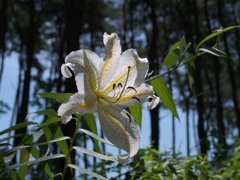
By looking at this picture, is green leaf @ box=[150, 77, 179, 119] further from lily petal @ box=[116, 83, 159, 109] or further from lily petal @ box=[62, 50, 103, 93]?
lily petal @ box=[62, 50, 103, 93]

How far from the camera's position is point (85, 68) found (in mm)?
661

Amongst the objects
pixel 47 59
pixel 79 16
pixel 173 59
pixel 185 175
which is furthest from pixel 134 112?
pixel 47 59

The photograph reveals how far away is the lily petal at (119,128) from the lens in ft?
2.17

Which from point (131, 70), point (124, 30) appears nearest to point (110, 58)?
point (131, 70)

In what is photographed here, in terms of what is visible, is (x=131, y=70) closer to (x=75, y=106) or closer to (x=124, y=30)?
(x=75, y=106)

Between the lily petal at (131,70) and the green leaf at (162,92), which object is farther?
the green leaf at (162,92)

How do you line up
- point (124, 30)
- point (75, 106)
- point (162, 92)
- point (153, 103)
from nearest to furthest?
point (75, 106), point (153, 103), point (162, 92), point (124, 30)

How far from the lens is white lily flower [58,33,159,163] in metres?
0.65

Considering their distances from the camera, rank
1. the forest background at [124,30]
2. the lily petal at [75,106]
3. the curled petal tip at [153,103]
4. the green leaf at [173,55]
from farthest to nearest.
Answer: the forest background at [124,30]
the green leaf at [173,55]
the curled petal tip at [153,103]
the lily petal at [75,106]

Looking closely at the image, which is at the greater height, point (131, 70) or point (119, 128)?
point (131, 70)

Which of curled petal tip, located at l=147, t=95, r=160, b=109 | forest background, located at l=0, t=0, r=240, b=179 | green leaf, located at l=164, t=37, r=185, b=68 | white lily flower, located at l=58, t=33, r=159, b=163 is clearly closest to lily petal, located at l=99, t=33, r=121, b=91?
white lily flower, located at l=58, t=33, r=159, b=163

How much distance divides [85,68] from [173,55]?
12.0 inches

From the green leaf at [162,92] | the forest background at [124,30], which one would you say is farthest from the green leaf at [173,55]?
the forest background at [124,30]

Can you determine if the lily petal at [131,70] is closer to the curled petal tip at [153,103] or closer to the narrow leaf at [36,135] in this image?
the curled petal tip at [153,103]
